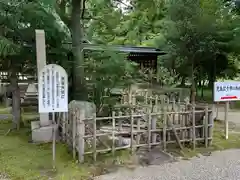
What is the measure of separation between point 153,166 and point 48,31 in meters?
4.46

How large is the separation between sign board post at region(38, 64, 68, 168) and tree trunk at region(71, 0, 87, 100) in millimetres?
2848

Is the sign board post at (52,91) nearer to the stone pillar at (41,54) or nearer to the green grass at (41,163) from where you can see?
the green grass at (41,163)

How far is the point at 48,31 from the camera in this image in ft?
24.1

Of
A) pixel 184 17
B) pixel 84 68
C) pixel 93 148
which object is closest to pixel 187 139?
pixel 93 148

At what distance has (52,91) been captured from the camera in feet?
15.6

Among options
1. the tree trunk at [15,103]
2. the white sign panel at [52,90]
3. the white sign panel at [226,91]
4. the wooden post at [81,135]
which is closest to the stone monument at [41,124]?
the tree trunk at [15,103]

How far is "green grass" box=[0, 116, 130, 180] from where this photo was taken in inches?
178

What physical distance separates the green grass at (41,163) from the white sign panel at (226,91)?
9.00 ft

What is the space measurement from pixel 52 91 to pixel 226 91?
167 inches

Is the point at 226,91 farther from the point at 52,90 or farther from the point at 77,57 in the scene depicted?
the point at 52,90

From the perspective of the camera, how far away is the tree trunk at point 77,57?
7.70 meters

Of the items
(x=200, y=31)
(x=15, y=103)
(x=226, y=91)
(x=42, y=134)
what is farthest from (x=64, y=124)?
(x=200, y=31)

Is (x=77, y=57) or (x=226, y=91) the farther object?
(x=77, y=57)

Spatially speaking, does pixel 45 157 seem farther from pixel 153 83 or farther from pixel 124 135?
pixel 153 83
